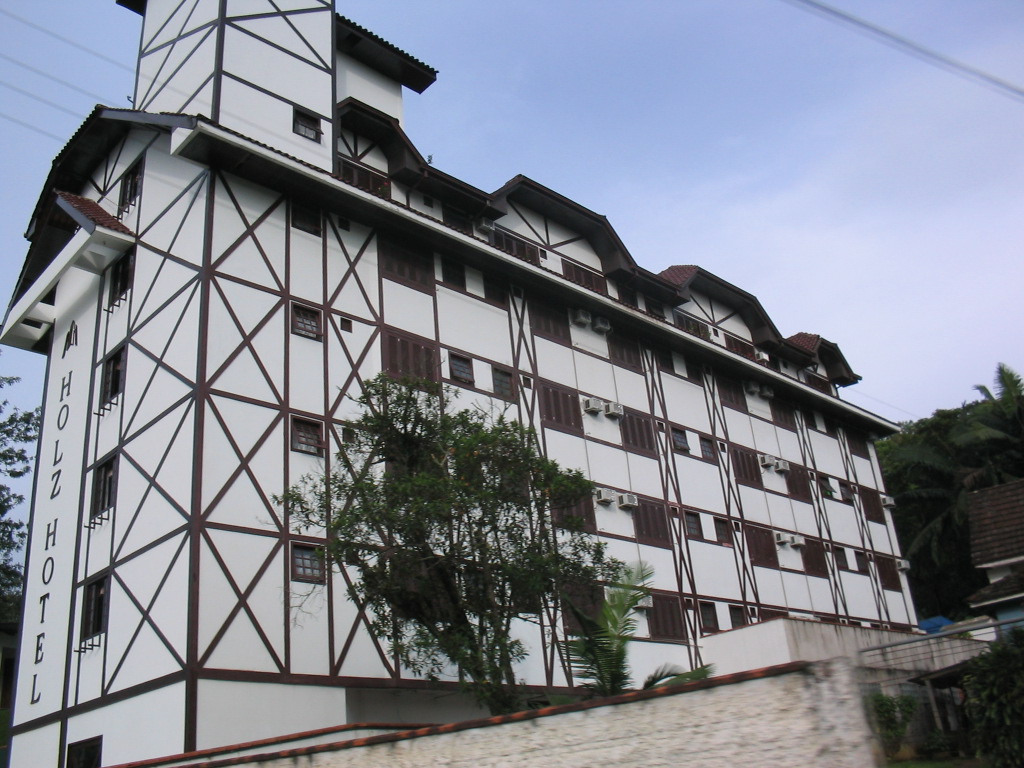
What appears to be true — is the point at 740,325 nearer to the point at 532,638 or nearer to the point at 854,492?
the point at 854,492

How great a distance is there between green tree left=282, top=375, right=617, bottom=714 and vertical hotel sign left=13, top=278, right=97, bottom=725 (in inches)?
323

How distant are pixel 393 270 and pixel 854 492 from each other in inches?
837

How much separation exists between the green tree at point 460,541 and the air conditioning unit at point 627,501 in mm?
9651

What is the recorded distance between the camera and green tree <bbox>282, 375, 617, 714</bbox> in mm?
15789

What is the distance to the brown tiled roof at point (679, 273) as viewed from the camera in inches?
1380

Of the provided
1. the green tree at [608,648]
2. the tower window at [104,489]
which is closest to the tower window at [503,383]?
the tower window at [104,489]

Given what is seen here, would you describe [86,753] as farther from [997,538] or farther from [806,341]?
[806,341]

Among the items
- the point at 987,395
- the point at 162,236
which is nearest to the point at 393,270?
the point at 162,236

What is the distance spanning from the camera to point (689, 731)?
28.0 feet

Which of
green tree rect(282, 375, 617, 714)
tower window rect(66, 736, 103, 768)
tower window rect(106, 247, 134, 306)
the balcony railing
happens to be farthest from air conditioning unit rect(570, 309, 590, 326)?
tower window rect(66, 736, 103, 768)

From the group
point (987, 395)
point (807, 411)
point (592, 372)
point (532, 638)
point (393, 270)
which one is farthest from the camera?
point (987, 395)

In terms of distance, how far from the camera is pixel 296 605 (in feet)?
63.9

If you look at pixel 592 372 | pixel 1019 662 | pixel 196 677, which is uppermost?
pixel 592 372

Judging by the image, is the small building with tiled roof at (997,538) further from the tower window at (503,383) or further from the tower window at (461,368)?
the tower window at (461,368)
